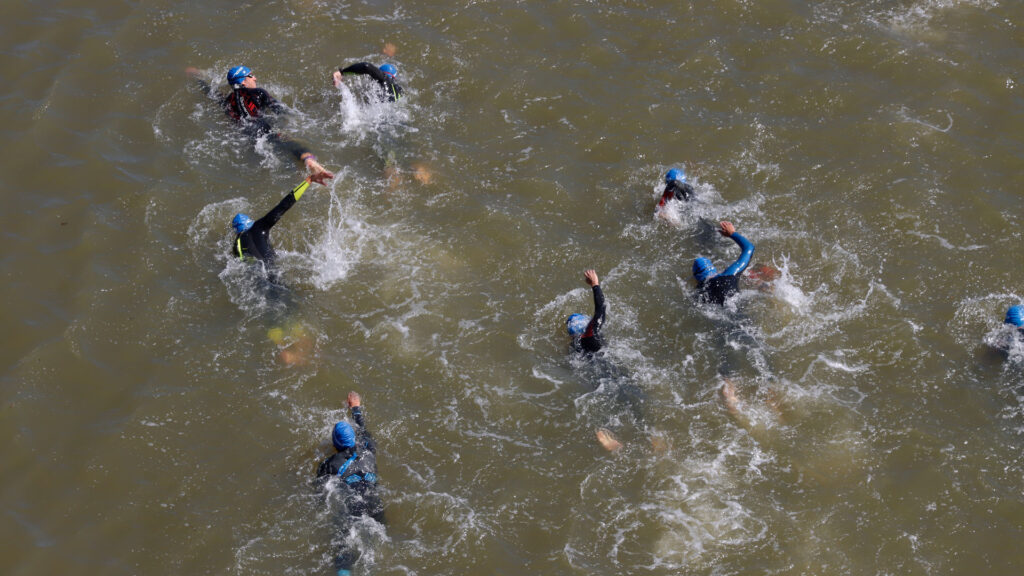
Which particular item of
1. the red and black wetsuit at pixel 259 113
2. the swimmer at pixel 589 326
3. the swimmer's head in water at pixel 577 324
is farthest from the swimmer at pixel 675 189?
the red and black wetsuit at pixel 259 113

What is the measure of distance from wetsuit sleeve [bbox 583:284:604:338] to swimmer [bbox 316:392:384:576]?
333 centimetres

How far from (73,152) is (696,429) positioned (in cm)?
1164

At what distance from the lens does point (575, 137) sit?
15.1m

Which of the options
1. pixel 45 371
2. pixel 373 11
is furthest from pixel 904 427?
pixel 373 11

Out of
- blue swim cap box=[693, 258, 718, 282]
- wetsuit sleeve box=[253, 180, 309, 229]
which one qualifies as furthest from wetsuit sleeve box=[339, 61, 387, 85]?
blue swim cap box=[693, 258, 718, 282]

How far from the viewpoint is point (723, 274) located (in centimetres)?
1220

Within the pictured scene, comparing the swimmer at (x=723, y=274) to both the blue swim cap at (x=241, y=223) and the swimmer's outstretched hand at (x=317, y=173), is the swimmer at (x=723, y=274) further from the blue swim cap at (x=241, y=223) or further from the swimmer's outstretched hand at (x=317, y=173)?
the blue swim cap at (x=241, y=223)

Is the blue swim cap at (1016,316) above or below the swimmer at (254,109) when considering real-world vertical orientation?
below

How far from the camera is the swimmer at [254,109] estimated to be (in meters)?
14.6

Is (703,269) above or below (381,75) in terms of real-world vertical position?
below

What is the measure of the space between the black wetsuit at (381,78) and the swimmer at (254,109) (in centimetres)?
144

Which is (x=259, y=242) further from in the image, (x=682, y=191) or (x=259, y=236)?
(x=682, y=191)

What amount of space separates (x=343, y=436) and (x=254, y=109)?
7.24 m

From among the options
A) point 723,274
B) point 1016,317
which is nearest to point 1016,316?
point 1016,317
